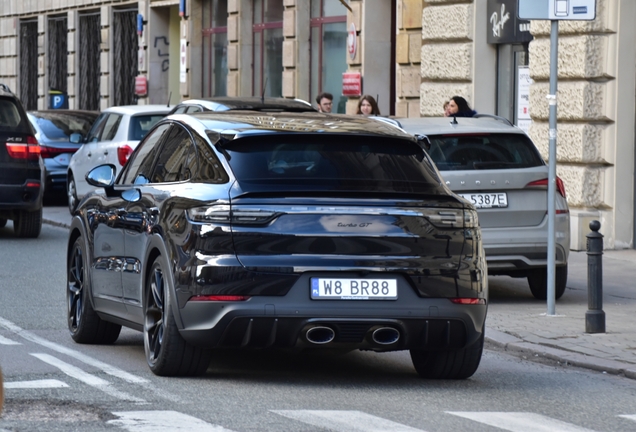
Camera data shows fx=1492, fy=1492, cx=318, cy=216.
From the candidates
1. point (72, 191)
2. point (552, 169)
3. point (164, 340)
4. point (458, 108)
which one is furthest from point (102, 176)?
point (72, 191)

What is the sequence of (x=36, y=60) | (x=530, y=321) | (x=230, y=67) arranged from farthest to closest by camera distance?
(x=36, y=60)
(x=230, y=67)
(x=530, y=321)

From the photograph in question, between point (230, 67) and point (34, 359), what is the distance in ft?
69.1

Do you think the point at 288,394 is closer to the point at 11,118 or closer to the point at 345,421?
the point at 345,421

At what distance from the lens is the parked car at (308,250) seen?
7340mm

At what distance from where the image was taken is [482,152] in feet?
39.2

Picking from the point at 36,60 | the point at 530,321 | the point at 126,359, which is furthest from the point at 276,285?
the point at 36,60

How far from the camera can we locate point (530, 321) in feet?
35.0

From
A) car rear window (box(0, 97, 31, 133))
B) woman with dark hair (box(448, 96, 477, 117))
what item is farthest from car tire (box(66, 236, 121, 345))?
car rear window (box(0, 97, 31, 133))

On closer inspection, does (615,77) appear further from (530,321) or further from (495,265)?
(530,321)

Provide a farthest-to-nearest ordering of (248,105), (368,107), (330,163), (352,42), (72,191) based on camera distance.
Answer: (352,42), (72,191), (368,107), (248,105), (330,163)

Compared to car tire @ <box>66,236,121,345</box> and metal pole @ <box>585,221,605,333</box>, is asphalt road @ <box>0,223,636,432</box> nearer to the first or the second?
car tire @ <box>66,236,121,345</box>

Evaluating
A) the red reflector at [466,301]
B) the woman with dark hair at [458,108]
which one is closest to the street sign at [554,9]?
the red reflector at [466,301]

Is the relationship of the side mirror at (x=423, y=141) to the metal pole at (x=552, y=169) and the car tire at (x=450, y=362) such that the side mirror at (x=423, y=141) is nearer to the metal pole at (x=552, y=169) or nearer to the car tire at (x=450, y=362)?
the car tire at (x=450, y=362)

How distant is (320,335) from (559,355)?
2.18 meters
